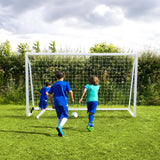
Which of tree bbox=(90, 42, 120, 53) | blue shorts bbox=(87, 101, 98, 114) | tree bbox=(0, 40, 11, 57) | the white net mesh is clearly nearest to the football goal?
the white net mesh

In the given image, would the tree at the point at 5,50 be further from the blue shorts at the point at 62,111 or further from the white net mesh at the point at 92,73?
the blue shorts at the point at 62,111

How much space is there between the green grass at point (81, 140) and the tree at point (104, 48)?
4691 millimetres

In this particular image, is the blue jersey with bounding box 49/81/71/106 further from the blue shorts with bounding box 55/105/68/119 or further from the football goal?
the football goal

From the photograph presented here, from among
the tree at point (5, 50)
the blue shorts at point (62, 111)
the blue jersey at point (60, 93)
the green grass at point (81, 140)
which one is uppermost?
the tree at point (5, 50)

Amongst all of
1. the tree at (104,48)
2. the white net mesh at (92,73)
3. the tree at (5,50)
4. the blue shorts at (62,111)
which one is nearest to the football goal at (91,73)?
the white net mesh at (92,73)

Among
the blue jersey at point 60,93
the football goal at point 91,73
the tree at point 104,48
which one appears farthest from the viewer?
the tree at point 104,48

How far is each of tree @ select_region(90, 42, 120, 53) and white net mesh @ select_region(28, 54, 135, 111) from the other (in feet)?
2.18

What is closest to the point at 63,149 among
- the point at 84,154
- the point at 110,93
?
the point at 84,154

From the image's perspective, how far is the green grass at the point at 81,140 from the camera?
3439 millimetres

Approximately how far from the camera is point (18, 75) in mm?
10234

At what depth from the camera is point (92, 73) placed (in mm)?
9523

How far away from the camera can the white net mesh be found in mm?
9117

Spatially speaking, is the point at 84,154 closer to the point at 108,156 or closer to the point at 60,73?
the point at 108,156

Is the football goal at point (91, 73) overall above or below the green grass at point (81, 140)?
above
